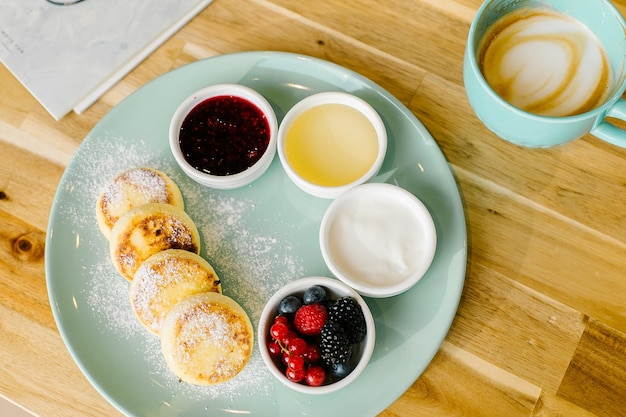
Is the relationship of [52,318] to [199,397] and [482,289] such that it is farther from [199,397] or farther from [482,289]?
[482,289]

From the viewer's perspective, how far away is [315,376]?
1.12 m

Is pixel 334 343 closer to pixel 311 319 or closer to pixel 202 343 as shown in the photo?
pixel 311 319

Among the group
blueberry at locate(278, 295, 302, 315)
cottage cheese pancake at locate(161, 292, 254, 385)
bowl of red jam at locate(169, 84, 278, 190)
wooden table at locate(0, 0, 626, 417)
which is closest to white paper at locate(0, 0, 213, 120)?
wooden table at locate(0, 0, 626, 417)

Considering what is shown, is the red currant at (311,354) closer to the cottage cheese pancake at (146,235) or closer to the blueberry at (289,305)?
the blueberry at (289,305)

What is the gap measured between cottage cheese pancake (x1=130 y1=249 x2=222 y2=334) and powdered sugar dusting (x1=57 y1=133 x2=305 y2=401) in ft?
0.19

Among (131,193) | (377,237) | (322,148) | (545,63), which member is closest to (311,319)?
(377,237)

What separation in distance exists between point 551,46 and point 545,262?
17.8 inches

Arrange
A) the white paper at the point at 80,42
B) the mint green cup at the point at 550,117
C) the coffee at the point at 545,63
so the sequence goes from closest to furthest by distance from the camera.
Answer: the mint green cup at the point at 550,117 → the coffee at the point at 545,63 → the white paper at the point at 80,42

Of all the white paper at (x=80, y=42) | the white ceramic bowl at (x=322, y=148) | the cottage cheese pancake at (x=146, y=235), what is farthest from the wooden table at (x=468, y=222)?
the cottage cheese pancake at (x=146, y=235)

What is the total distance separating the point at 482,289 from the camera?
4.21 feet

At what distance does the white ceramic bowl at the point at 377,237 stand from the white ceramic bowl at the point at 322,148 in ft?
0.16

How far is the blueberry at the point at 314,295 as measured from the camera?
3.81 feet

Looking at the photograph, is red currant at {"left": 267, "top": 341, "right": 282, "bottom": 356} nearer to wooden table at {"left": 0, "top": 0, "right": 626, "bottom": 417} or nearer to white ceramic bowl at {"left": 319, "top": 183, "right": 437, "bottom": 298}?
white ceramic bowl at {"left": 319, "top": 183, "right": 437, "bottom": 298}

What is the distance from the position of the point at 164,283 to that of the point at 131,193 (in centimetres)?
22
